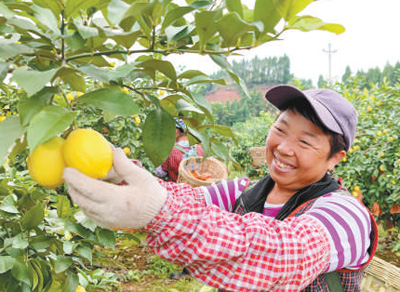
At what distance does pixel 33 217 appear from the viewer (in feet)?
2.69

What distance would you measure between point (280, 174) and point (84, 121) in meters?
1.62

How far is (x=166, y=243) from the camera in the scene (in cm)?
76

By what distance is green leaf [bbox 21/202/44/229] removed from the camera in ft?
2.65

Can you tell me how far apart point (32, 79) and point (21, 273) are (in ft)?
1.57

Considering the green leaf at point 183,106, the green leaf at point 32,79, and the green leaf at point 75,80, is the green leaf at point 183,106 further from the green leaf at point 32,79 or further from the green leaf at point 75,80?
the green leaf at point 32,79

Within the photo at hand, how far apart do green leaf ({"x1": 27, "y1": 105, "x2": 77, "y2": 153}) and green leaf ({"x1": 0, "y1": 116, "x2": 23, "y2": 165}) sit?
36 mm

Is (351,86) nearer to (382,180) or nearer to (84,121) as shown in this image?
(382,180)

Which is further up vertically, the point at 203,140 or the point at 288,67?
the point at 203,140

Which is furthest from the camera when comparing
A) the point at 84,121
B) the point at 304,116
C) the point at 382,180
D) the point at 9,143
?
the point at 382,180

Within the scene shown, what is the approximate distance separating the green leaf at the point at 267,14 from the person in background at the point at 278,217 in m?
0.35

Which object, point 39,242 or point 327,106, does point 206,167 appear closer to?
point 327,106

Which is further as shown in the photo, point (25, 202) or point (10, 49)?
point (25, 202)

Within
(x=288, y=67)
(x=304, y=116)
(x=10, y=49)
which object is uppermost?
(x=10, y=49)

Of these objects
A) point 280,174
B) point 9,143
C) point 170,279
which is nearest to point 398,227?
point 170,279
